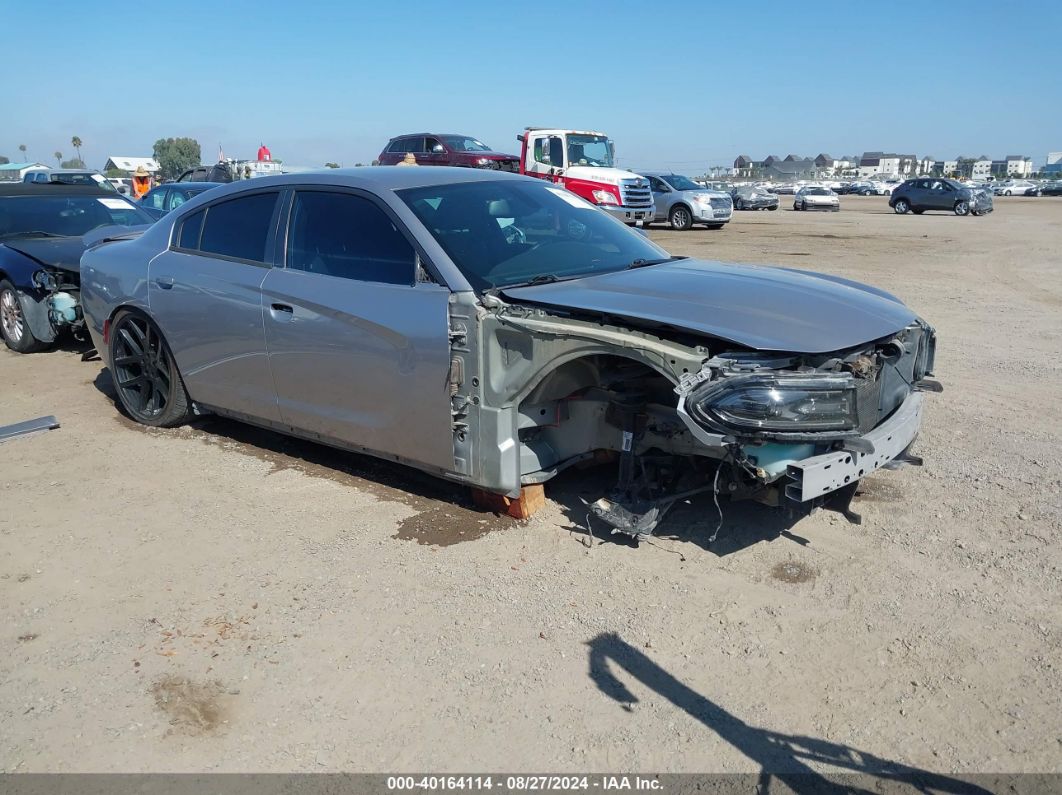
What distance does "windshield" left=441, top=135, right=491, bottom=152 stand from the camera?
894 inches

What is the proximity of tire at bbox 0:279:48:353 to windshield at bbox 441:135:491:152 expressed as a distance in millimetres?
15067

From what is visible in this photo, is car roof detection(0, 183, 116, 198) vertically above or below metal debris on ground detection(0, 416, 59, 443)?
above

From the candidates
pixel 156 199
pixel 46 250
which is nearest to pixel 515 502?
pixel 46 250

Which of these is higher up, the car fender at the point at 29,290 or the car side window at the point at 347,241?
the car side window at the point at 347,241

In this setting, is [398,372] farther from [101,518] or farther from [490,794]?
[490,794]

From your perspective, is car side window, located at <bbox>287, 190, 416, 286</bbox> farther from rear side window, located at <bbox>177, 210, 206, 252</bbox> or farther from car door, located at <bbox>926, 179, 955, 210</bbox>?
car door, located at <bbox>926, 179, 955, 210</bbox>

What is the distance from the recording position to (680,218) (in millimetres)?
25984

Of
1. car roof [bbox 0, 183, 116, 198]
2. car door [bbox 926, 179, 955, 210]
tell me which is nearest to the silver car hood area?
car roof [bbox 0, 183, 116, 198]

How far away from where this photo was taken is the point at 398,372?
4.30m

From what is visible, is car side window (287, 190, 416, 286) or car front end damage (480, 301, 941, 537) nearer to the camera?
car front end damage (480, 301, 941, 537)

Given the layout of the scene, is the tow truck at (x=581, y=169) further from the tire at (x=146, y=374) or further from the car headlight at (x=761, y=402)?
the car headlight at (x=761, y=402)

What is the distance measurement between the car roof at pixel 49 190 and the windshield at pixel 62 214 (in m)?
0.09

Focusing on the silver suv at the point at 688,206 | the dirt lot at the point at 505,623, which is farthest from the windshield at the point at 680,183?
the dirt lot at the point at 505,623

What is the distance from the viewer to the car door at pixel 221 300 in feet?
16.5
